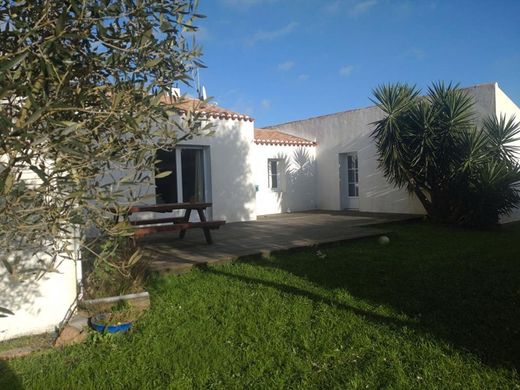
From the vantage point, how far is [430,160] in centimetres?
1085

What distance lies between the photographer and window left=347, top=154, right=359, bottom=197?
15.6 m

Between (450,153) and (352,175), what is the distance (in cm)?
530

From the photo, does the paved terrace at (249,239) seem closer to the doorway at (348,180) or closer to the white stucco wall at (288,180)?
the white stucco wall at (288,180)

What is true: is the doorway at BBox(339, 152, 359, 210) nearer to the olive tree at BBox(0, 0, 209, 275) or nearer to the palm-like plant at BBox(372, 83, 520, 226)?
the palm-like plant at BBox(372, 83, 520, 226)

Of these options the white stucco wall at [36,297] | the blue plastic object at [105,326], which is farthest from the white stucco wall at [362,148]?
the white stucco wall at [36,297]

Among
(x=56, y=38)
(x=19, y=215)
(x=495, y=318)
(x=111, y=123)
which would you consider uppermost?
(x=56, y=38)

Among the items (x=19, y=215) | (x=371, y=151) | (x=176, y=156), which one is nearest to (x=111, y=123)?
(x=19, y=215)

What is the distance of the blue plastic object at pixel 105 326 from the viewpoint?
4.05m

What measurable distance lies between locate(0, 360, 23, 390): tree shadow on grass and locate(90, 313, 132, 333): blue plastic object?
80 centimetres

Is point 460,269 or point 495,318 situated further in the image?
point 460,269

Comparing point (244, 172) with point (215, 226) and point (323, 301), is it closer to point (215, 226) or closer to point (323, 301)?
point (215, 226)

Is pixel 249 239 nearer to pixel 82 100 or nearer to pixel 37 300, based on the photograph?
pixel 37 300

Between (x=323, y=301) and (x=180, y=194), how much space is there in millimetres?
7515

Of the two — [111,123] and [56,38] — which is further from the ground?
[56,38]
